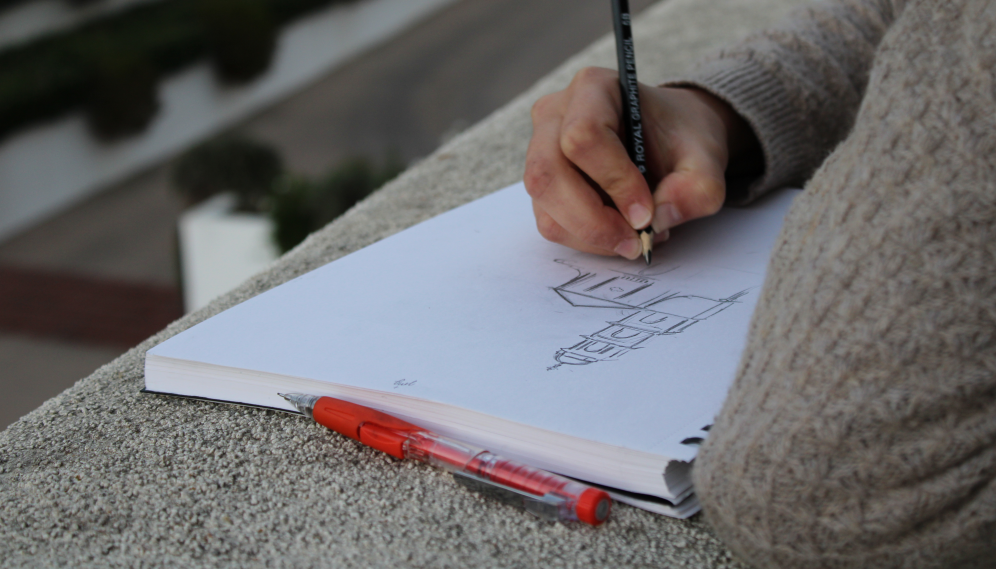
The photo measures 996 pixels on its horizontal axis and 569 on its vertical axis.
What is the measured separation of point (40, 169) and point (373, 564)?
598cm

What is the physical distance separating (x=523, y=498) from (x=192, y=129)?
6.97 meters

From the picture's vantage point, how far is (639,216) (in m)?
0.59

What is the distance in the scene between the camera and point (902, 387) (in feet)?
0.99

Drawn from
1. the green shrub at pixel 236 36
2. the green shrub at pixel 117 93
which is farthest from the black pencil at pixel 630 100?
the green shrub at pixel 236 36

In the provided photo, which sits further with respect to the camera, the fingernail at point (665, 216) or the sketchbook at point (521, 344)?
the fingernail at point (665, 216)

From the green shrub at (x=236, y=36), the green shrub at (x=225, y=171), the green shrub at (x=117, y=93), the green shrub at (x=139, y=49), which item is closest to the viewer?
the green shrub at (x=225, y=171)

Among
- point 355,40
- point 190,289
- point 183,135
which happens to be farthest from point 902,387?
point 355,40

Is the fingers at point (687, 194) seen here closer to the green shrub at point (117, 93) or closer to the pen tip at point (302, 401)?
the pen tip at point (302, 401)

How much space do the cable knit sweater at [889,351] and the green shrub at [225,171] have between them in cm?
424

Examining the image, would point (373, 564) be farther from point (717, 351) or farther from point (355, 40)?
point (355, 40)

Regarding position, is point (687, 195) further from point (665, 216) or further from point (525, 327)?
point (525, 327)

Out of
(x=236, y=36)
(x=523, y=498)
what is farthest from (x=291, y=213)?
(x=236, y=36)

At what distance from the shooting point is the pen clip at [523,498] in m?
0.39

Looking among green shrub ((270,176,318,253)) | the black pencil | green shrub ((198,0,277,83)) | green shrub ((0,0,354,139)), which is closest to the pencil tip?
the black pencil
